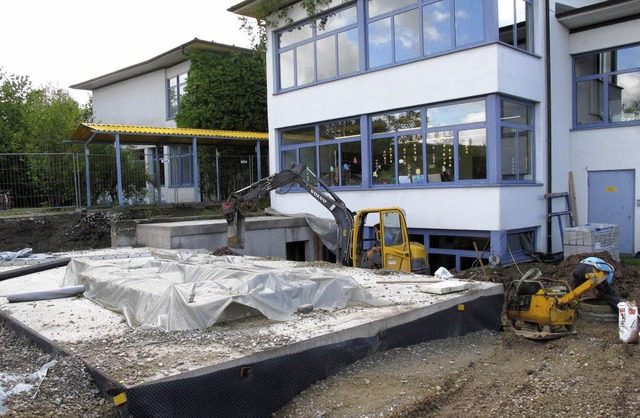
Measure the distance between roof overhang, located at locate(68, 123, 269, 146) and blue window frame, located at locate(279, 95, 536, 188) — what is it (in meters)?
4.89

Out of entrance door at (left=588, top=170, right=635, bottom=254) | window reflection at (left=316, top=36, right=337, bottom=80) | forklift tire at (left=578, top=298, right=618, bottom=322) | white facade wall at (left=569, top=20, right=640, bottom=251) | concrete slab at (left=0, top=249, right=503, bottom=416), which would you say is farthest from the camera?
window reflection at (left=316, top=36, right=337, bottom=80)

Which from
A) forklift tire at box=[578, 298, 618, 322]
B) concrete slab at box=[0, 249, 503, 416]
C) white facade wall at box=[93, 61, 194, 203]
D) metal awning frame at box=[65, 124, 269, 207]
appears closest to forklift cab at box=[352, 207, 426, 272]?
concrete slab at box=[0, 249, 503, 416]

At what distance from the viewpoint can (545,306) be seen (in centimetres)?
761

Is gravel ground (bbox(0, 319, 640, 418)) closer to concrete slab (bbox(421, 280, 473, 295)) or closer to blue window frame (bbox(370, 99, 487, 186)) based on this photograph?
concrete slab (bbox(421, 280, 473, 295))

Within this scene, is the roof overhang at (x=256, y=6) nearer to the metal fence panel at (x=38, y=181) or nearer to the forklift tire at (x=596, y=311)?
the metal fence panel at (x=38, y=181)

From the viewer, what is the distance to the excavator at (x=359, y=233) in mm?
11039

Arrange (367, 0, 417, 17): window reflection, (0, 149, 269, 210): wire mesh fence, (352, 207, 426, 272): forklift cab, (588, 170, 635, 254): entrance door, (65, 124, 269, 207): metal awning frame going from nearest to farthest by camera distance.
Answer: (352, 207, 426, 272): forklift cab, (588, 170, 635, 254): entrance door, (367, 0, 417, 17): window reflection, (65, 124, 269, 207): metal awning frame, (0, 149, 269, 210): wire mesh fence

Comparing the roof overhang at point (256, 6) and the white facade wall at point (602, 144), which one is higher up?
the roof overhang at point (256, 6)

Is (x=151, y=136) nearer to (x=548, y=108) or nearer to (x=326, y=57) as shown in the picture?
(x=326, y=57)

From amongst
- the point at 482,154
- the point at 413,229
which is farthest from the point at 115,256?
the point at 482,154

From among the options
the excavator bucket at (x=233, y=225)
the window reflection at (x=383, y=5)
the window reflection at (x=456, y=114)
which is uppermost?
the window reflection at (x=383, y=5)

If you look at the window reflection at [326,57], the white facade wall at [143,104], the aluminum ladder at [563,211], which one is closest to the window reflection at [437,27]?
the window reflection at [326,57]

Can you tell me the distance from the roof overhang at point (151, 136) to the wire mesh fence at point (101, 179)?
0.71 metres

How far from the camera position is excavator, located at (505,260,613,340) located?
7598mm
